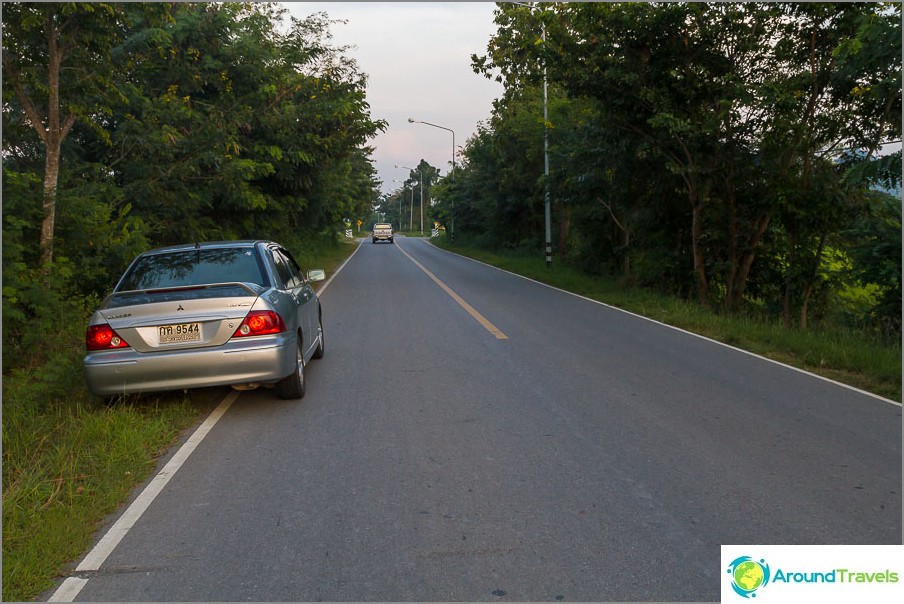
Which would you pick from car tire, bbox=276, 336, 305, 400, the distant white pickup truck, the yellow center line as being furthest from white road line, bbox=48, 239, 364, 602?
the distant white pickup truck

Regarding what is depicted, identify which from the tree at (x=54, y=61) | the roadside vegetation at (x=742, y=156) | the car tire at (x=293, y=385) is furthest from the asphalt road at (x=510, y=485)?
the tree at (x=54, y=61)

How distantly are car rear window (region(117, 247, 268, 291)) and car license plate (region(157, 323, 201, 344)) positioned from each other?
729 millimetres

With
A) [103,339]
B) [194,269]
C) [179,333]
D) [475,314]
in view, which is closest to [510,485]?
[179,333]

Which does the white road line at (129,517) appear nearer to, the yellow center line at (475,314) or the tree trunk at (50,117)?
the tree trunk at (50,117)

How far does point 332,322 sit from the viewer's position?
1370 cm

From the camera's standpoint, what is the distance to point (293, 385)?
24.1 ft

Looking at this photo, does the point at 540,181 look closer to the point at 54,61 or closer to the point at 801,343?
the point at 801,343

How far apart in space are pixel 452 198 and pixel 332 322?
167 ft

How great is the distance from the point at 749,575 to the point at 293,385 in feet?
15.3

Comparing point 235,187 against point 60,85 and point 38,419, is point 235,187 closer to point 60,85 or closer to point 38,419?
point 60,85

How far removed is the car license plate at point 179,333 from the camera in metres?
6.64

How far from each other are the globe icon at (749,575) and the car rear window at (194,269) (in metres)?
5.14

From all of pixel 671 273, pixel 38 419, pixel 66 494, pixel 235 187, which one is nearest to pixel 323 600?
pixel 66 494

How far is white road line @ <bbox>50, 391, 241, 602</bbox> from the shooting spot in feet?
12.2
